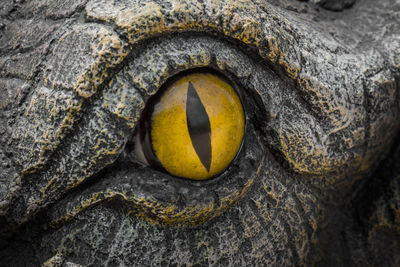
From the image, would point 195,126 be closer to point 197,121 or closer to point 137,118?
point 197,121

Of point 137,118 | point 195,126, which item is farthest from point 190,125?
point 137,118

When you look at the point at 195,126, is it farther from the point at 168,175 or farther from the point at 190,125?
the point at 168,175

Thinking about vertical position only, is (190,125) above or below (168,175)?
above

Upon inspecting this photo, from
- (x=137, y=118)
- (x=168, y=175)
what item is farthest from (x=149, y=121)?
(x=168, y=175)
